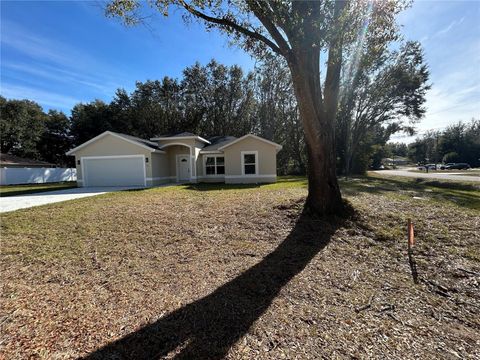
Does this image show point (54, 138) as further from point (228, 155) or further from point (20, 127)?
point (228, 155)

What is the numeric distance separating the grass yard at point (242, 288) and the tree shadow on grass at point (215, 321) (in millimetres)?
16

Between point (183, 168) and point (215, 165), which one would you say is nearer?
point (215, 165)

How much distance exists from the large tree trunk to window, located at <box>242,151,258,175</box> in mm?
11784

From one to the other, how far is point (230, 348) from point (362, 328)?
4.92ft

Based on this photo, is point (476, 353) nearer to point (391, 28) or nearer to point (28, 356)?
point (28, 356)

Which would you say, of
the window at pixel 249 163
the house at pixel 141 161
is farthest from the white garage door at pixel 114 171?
the window at pixel 249 163

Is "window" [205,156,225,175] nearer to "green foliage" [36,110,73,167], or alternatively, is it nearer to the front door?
the front door

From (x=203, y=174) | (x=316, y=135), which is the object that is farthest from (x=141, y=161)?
(x=316, y=135)

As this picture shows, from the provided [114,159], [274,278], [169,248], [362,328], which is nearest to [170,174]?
[114,159]

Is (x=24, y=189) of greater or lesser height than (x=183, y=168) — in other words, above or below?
below

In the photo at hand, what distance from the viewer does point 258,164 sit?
19.0m

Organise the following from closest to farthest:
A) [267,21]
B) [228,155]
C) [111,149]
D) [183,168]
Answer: [267,21], [111,149], [228,155], [183,168]

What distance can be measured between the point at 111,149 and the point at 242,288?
58.9ft

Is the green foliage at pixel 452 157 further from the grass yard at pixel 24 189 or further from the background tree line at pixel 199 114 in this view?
the grass yard at pixel 24 189
